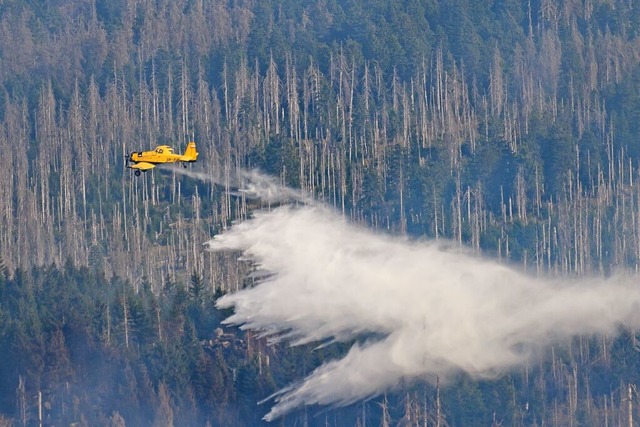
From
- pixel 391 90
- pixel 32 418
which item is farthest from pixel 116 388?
pixel 391 90

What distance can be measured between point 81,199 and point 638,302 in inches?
1448

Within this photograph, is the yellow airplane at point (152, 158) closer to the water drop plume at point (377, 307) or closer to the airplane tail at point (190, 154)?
the airplane tail at point (190, 154)

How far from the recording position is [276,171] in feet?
365

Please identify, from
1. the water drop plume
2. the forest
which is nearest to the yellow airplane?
the water drop plume

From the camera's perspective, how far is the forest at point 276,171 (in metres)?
96.9

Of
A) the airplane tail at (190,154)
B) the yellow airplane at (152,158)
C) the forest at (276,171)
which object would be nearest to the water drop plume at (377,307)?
the forest at (276,171)

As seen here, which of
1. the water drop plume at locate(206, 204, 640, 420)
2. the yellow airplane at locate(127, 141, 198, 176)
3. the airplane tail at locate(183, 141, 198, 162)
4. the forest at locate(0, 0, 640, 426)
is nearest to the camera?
the yellow airplane at locate(127, 141, 198, 176)

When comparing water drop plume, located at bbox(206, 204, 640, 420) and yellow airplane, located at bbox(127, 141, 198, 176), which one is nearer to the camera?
yellow airplane, located at bbox(127, 141, 198, 176)

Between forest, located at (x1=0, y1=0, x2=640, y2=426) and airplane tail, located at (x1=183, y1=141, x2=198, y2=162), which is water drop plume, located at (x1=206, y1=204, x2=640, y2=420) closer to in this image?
forest, located at (x1=0, y1=0, x2=640, y2=426)

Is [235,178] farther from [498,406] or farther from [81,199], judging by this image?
[498,406]

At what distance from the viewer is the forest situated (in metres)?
96.9

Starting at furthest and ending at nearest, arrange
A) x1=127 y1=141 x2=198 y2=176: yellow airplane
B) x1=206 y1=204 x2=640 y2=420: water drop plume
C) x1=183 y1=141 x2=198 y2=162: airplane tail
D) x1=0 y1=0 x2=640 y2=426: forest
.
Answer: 1. x1=0 y1=0 x2=640 y2=426: forest
2. x1=206 y1=204 x2=640 y2=420: water drop plume
3. x1=183 y1=141 x2=198 y2=162: airplane tail
4. x1=127 y1=141 x2=198 y2=176: yellow airplane

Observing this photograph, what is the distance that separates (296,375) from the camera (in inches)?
3755

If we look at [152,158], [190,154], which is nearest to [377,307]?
[190,154]
